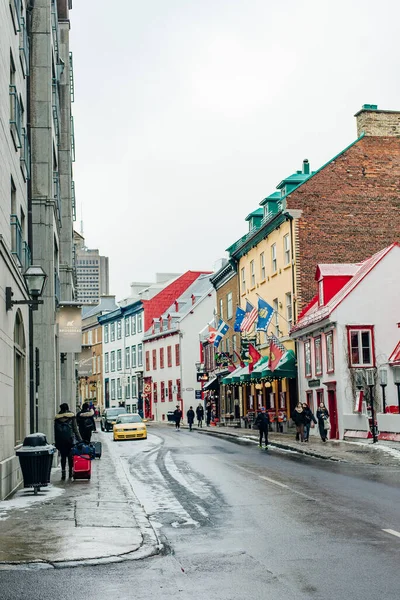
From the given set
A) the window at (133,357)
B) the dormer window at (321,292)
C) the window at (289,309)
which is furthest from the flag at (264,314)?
the window at (133,357)

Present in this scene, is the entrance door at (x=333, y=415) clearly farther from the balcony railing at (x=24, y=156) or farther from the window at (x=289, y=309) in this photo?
the balcony railing at (x=24, y=156)

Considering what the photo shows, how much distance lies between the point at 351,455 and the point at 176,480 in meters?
8.54

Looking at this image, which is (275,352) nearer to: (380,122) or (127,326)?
(380,122)

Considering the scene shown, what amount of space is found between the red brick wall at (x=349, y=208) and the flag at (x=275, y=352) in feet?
7.85

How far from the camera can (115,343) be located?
92188mm

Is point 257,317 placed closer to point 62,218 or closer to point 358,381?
point 358,381

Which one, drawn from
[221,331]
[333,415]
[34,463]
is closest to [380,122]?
[221,331]

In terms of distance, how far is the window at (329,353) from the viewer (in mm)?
35903

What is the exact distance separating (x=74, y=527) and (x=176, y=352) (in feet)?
213

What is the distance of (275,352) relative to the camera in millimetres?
41312

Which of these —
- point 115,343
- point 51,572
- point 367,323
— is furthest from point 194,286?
point 51,572

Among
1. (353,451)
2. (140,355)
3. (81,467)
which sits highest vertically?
(140,355)

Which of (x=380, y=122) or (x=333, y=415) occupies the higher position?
(x=380, y=122)

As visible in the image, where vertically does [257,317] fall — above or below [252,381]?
above
